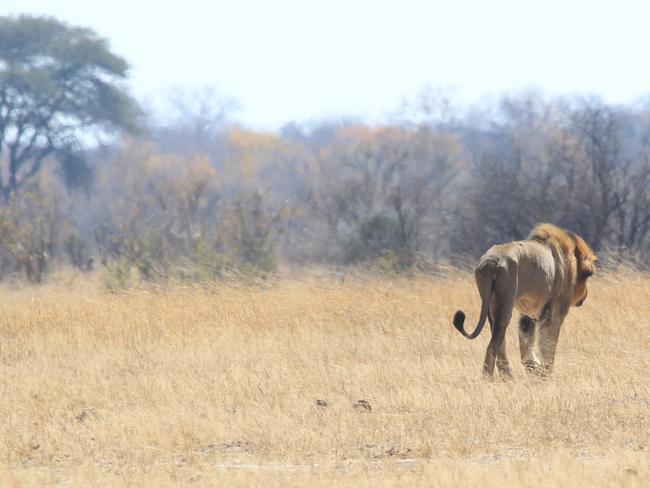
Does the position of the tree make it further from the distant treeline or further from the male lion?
the male lion

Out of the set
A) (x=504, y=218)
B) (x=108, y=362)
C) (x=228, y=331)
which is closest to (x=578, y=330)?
(x=228, y=331)

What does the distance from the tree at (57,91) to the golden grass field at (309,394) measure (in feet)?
86.8

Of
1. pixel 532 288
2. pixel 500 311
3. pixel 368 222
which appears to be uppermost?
pixel 532 288

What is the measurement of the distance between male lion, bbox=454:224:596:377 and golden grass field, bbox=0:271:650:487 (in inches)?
10.4

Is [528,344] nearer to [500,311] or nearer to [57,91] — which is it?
[500,311]

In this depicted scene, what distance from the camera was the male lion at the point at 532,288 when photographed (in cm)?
888

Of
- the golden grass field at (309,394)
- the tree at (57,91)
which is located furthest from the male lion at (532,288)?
the tree at (57,91)

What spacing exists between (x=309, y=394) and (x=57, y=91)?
3277cm

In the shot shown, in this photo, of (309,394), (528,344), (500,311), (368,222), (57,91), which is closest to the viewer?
(309,394)

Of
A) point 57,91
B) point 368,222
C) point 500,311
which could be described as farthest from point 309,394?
point 57,91

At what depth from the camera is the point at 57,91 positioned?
1561 inches

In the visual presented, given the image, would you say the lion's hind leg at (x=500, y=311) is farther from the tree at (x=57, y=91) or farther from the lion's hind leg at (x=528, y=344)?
the tree at (x=57, y=91)

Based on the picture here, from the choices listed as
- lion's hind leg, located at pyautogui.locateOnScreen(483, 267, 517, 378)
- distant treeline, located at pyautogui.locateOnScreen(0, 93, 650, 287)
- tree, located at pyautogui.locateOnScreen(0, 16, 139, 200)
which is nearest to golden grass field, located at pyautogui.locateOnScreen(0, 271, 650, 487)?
lion's hind leg, located at pyautogui.locateOnScreen(483, 267, 517, 378)

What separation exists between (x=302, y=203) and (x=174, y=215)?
4602mm
